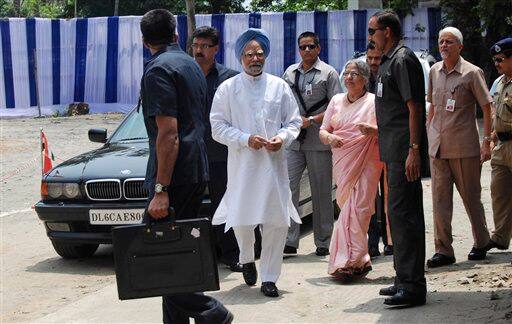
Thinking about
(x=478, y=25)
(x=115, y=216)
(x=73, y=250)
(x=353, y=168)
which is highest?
(x=478, y=25)

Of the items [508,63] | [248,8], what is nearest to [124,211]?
[508,63]

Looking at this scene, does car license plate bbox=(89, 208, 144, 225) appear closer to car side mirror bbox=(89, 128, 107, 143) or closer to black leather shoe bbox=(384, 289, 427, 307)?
car side mirror bbox=(89, 128, 107, 143)

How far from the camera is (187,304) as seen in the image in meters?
5.66

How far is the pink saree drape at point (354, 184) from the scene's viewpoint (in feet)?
26.1

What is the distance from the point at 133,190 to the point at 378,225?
94.5 inches

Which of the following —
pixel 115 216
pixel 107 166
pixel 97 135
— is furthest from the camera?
pixel 97 135

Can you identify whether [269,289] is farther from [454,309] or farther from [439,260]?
[439,260]

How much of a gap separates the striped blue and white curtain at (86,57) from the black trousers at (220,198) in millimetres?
15916

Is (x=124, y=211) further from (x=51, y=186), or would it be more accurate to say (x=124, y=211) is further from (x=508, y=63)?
(x=508, y=63)

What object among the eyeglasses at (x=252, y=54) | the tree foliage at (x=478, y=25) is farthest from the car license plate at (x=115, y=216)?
the tree foliage at (x=478, y=25)

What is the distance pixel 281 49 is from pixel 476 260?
16.6 metres

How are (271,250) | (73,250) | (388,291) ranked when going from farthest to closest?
1. (73,250)
2. (271,250)
3. (388,291)

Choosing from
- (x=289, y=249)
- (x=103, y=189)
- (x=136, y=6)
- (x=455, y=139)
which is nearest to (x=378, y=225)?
(x=289, y=249)

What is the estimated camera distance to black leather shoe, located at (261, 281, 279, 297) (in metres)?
7.37
